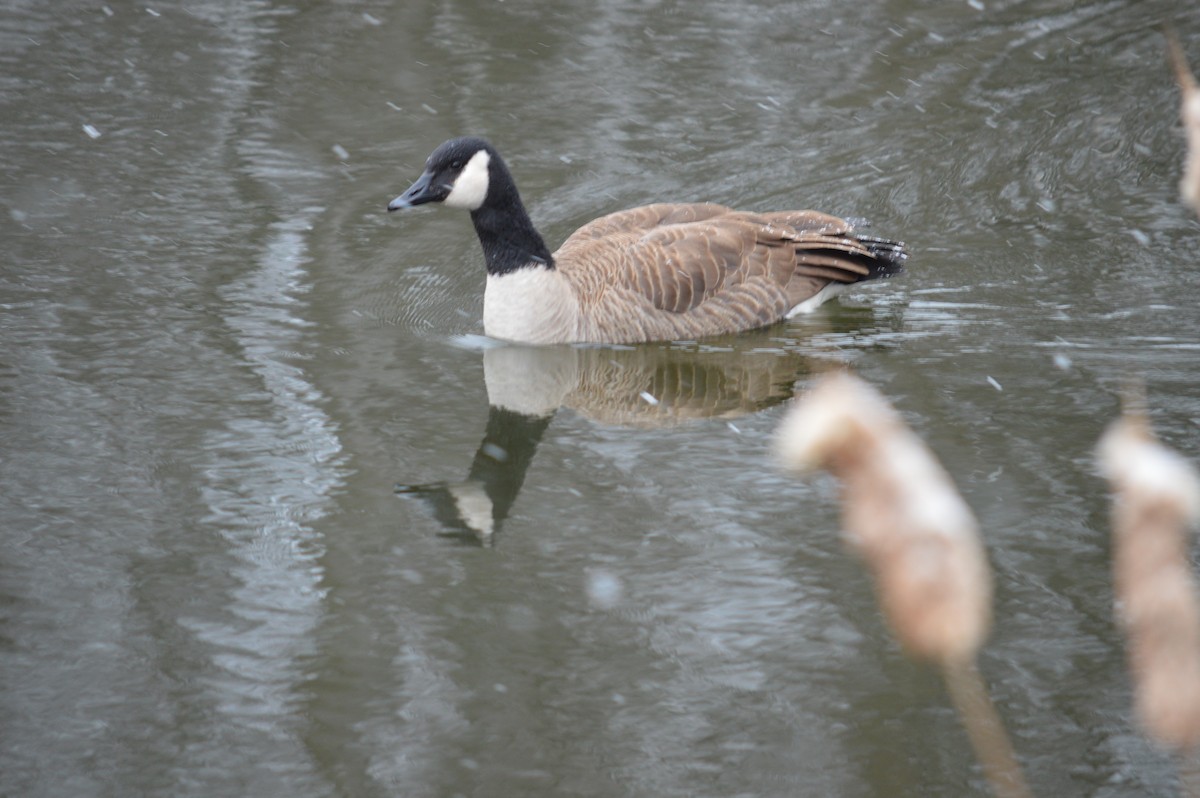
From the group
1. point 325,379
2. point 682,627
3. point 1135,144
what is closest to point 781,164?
point 1135,144

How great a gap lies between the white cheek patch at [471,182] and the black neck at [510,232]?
11cm

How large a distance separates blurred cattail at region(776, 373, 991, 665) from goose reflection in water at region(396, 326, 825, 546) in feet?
14.2


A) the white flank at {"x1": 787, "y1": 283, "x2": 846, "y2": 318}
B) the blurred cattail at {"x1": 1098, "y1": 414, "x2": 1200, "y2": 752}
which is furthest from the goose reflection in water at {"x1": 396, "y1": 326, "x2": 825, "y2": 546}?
the blurred cattail at {"x1": 1098, "y1": 414, "x2": 1200, "y2": 752}

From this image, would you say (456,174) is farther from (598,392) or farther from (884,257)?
(884,257)

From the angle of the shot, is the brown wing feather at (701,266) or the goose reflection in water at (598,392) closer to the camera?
the goose reflection in water at (598,392)

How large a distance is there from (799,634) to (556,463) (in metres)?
1.89

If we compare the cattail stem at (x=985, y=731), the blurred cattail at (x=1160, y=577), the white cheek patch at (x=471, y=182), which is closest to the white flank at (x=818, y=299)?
the white cheek patch at (x=471, y=182)

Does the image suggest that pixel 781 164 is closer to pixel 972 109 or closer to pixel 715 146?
pixel 715 146

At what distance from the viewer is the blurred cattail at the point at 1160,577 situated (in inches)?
59.1

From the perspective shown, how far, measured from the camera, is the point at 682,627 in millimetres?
4863

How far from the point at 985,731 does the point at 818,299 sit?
4.60 m

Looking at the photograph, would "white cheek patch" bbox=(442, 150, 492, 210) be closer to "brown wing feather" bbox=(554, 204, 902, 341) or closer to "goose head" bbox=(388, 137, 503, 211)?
"goose head" bbox=(388, 137, 503, 211)

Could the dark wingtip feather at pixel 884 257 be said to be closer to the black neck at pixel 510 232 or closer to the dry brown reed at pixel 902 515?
the black neck at pixel 510 232

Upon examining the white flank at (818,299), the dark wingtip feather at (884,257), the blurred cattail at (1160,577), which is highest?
the blurred cattail at (1160,577)
